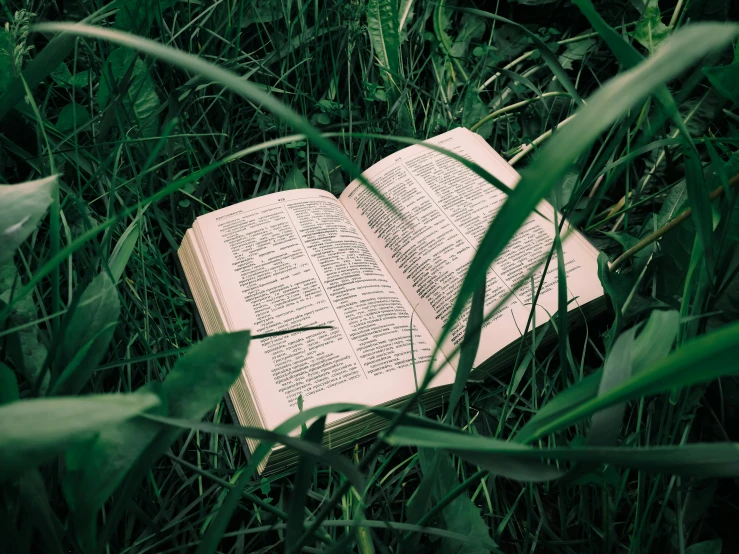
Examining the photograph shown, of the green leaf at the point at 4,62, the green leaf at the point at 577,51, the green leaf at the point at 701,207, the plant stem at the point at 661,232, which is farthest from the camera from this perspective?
the green leaf at the point at 577,51

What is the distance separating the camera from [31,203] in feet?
1.31

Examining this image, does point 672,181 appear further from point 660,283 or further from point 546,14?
point 546,14

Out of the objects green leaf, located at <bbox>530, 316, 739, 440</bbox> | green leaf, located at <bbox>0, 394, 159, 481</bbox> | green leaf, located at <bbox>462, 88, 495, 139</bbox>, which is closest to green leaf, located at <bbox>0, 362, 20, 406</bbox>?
green leaf, located at <bbox>0, 394, 159, 481</bbox>

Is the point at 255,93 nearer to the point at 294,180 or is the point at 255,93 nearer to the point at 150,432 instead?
the point at 150,432

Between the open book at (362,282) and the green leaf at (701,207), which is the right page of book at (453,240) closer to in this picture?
the open book at (362,282)

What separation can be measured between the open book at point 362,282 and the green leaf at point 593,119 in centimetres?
41

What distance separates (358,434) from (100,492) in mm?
341

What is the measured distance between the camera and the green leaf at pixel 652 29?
836 millimetres

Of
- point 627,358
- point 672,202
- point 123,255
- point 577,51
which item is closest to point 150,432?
point 123,255

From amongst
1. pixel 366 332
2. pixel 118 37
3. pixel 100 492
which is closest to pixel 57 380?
pixel 100 492

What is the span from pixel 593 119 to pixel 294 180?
719 mm

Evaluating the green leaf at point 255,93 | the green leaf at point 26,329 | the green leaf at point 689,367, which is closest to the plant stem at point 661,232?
the green leaf at point 689,367

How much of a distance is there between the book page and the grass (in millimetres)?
80

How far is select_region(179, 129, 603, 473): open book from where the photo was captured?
68 centimetres
